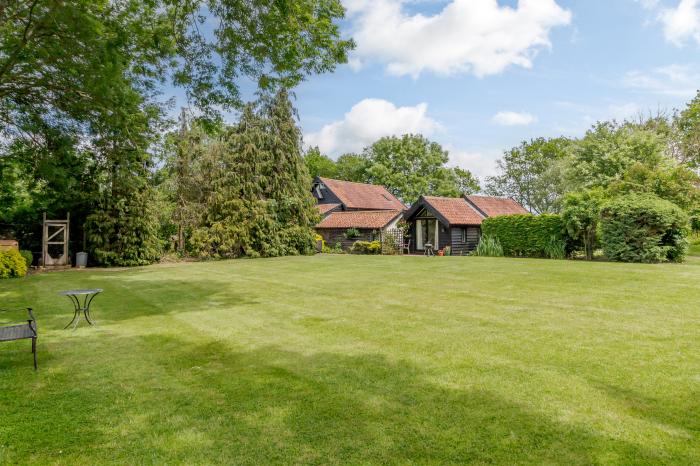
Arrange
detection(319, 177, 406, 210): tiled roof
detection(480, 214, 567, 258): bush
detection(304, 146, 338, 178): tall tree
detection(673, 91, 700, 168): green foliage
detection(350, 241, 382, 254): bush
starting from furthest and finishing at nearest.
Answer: detection(304, 146, 338, 178): tall tree
detection(319, 177, 406, 210): tiled roof
detection(673, 91, 700, 168): green foliage
detection(350, 241, 382, 254): bush
detection(480, 214, 567, 258): bush

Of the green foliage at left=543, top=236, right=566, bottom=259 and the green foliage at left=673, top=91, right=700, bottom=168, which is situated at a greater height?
the green foliage at left=673, top=91, right=700, bottom=168

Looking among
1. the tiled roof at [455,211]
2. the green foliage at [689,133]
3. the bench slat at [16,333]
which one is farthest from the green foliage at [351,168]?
the bench slat at [16,333]

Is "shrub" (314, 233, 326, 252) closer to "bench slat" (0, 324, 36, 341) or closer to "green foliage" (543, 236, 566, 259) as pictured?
"green foliage" (543, 236, 566, 259)

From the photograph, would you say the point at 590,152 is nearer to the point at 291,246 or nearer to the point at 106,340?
the point at 291,246

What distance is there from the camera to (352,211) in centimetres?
3691

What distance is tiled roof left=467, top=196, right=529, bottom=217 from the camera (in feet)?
104

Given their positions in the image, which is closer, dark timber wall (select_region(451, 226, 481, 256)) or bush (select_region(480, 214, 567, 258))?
bush (select_region(480, 214, 567, 258))

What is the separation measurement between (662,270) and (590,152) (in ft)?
61.4

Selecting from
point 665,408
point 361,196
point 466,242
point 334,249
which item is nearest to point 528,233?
point 466,242

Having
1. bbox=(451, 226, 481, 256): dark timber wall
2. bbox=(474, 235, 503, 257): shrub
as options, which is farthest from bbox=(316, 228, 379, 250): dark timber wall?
bbox=(474, 235, 503, 257): shrub

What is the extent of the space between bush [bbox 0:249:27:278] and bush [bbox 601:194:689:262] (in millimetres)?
25561

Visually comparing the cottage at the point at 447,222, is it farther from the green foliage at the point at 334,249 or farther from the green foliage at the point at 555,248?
the green foliage at the point at 555,248

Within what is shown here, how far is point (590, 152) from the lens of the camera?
30875 millimetres

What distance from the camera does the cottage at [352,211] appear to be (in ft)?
104
